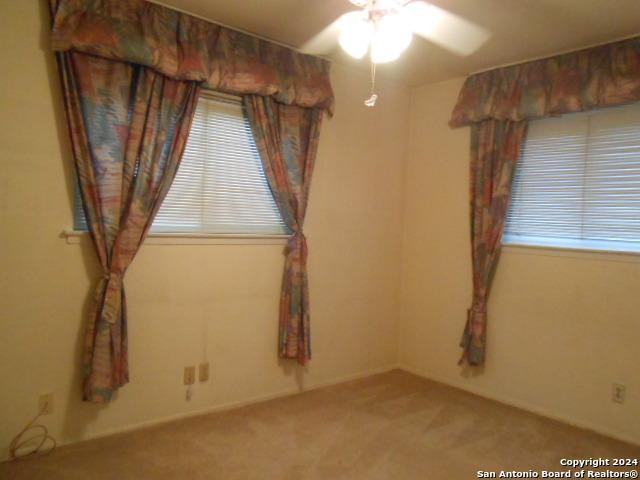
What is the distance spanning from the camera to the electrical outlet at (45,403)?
2.32m

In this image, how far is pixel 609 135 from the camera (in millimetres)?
2869

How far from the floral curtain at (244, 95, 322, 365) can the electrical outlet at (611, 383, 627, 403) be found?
6.72 ft

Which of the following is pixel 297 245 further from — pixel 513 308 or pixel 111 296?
pixel 513 308

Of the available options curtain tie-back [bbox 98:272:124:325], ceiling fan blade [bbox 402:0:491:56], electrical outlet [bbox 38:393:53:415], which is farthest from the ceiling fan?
electrical outlet [bbox 38:393:53:415]

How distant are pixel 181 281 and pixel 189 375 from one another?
24.7 inches

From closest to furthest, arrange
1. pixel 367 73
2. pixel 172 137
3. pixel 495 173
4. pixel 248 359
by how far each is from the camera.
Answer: pixel 172 137 → pixel 248 359 → pixel 495 173 → pixel 367 73

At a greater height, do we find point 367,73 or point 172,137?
point 367,73

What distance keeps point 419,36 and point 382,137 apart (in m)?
1.04

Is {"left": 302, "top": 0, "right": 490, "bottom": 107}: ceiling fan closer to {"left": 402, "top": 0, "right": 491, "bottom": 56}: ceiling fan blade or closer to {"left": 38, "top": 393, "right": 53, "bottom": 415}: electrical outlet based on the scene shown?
{"left": 402, "top": 0, "right": 491, "bottom": 56}: ceiling fan blade

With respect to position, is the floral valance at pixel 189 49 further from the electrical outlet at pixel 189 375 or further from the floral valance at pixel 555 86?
the electrical outlet at pixel 189 375

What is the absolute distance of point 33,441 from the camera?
2309mm

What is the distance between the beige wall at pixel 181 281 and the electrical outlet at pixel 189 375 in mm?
50

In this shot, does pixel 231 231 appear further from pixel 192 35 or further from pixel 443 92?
pixel 443 92

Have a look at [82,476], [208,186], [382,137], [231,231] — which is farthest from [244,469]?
[382,137]
